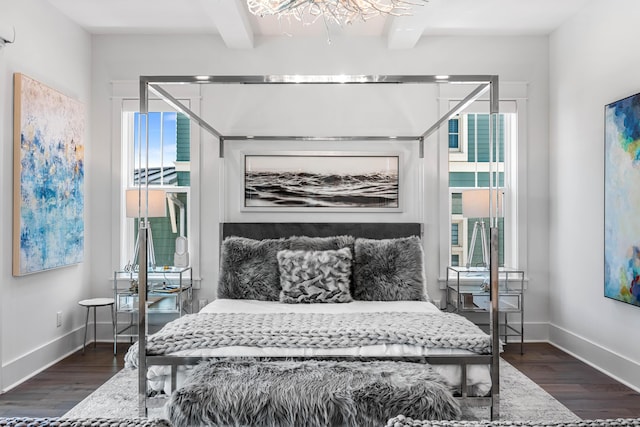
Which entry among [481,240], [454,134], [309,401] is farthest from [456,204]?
[309,401]

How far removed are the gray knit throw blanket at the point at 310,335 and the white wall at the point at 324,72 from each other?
2.01 meters

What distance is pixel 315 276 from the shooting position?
386cm

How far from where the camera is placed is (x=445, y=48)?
4770 millimetres

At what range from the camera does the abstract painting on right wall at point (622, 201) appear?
11.3 feet

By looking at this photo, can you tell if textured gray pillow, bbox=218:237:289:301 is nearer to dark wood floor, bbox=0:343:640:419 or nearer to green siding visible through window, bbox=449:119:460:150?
dark wood floor, bbox=0:343:640:419

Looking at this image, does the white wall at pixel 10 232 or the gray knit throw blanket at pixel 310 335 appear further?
the white wall at pixel 10 232

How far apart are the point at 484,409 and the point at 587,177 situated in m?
2.13

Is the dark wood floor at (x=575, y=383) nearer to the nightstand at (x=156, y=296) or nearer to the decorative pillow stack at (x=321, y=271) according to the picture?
the decorative pillow stack at (x=321, y=271)

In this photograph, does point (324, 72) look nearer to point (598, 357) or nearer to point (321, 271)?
point (321, 271)

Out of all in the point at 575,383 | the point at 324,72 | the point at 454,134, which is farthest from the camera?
the point at 454,134

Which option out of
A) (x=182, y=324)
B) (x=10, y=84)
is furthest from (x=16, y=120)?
(x=182, y=324)

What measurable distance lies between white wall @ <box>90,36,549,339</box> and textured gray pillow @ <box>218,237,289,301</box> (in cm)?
70

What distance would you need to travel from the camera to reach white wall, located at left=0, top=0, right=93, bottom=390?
3482 millimetres

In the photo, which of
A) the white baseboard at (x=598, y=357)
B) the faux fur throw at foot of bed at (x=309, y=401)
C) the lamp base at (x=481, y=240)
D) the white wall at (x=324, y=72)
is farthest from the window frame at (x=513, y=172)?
the faux fur throw at foot of bed at (x=309, y=401)
